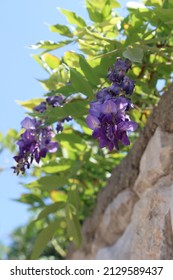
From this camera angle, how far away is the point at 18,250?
3.41m

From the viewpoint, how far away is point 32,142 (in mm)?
1408

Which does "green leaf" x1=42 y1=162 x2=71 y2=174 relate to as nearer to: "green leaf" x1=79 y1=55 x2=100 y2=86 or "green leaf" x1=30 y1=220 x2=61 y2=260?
"green leaf" x1=30 y1=220 x2=61 y2=260

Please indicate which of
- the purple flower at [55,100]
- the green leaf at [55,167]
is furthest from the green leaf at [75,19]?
the green leaf at [55,167]

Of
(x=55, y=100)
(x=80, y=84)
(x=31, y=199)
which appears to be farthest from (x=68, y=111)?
(x=31, y=199)

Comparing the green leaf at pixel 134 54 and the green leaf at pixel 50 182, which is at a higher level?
the green leaf at pixel 134 54

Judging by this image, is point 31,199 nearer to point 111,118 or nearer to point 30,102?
point 30,102

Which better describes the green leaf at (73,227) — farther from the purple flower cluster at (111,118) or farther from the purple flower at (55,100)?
the purple flower cluster at (111,118)

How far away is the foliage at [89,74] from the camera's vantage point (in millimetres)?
1367

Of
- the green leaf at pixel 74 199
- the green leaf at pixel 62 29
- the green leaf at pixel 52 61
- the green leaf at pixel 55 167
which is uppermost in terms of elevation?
the green leaf at pixel 62 29

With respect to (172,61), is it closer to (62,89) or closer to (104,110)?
(62,89)

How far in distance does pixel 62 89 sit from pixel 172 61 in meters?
0.36

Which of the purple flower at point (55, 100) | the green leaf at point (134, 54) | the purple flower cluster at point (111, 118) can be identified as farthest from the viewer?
the purple flower at point (55, 100)

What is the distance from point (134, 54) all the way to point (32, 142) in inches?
13.1
